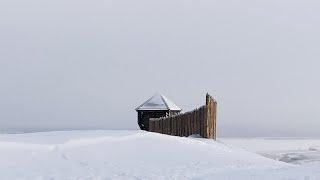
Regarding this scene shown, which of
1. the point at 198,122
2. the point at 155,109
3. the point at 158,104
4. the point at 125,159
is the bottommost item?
the point at 125,159

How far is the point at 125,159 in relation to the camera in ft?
42.5

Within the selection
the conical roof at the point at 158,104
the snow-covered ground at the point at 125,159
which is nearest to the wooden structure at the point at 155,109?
the conical roof at the point at 158,104

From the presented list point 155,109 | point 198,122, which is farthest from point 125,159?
point 155,109

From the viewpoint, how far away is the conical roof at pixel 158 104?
27859mm

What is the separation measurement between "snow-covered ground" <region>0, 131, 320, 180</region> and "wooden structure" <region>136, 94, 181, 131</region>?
11.8 metres

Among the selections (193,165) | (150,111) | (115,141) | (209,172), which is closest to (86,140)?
(115,141)

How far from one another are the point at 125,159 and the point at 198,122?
7.78m

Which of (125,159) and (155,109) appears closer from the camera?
(125,159)

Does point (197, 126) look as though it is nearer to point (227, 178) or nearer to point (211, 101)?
point (211, 101)

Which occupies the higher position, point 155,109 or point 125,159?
point 155,109

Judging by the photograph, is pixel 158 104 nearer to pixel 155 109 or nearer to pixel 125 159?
pixel 155 109

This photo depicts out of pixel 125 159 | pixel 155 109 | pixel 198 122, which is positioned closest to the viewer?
pixel 125 159

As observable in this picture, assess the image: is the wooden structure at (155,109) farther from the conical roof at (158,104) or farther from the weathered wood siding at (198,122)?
the weathered wood siding at (198,122)

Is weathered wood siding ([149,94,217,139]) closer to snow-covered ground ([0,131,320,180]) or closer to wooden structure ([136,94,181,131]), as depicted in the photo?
wooden structure ([136,94,181,131])
